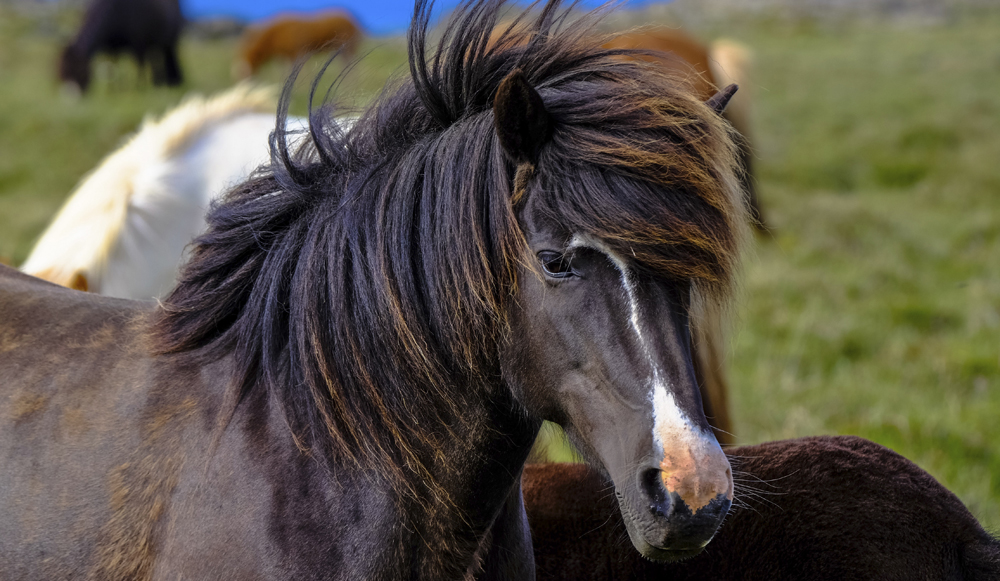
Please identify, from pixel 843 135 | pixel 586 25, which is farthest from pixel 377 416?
pixel 843 135

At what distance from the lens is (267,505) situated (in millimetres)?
1851

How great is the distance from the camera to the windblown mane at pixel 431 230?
1740 millimetres

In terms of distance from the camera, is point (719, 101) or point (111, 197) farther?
point (111, 197)

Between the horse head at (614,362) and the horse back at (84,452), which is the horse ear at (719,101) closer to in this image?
the horse head at (614,362)

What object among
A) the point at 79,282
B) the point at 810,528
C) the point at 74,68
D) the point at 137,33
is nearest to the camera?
the point at 810,528

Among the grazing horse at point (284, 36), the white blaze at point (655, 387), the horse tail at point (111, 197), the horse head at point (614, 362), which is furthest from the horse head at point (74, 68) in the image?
the white blaze at point (655, 387)

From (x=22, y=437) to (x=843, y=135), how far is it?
47.6 feet

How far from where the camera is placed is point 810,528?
2.29 m

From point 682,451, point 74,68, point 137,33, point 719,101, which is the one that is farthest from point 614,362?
point 137,33

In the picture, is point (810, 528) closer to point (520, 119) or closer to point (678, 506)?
point (678, 506)

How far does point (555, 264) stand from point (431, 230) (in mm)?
323

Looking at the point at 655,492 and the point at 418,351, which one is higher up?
the point at 418,351

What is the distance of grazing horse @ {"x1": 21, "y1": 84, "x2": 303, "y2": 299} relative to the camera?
3.74 m

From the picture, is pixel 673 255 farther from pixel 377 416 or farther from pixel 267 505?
pixel 267 505
